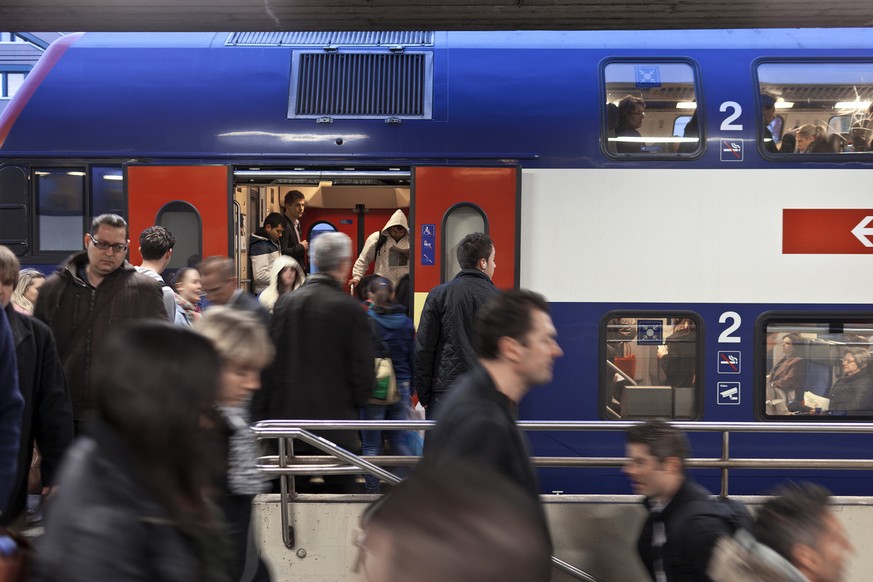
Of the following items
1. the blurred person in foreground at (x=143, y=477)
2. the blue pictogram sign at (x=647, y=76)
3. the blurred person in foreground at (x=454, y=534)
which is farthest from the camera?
the blue pictogram sign at (x=647, y=76)

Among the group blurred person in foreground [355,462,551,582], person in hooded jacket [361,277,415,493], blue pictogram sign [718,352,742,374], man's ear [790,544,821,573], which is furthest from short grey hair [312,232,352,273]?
blurred person in foreground [355,462,551,582]

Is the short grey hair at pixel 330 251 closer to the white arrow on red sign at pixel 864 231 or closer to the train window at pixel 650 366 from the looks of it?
the train window at pixel 650 366

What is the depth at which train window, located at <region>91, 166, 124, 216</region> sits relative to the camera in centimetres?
781

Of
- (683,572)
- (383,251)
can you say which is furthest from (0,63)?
(683,572)

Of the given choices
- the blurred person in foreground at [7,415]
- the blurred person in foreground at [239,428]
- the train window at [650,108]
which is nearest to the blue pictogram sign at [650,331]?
the train window at [650,108]

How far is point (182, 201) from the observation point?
7.75 meters

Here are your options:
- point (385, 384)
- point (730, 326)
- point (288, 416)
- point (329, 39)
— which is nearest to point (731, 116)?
point (730, 326)

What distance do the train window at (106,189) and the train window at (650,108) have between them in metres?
4.09

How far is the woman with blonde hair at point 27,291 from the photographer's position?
6.46 meters

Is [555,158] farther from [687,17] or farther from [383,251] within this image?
[383,251]

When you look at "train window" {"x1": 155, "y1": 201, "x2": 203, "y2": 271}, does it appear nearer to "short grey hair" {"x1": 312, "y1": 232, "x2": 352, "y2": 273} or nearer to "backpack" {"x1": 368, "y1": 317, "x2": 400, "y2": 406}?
"backpack" {"x1": 368, "y1": 317, "x2": 400, "y2": 406}

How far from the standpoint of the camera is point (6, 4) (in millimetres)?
7141

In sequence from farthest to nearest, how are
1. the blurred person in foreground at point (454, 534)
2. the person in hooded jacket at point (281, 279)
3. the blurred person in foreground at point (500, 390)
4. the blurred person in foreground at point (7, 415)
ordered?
the person in hooded jacket at point (281, 279), the blurred person in foreground at point (7, 415), the blurred person in foreground at point (500, 390), the blurred person in foreground at point (454, 534)

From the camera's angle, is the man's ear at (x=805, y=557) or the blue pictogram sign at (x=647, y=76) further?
the blue pictogram sign at (x=647, y=76)
